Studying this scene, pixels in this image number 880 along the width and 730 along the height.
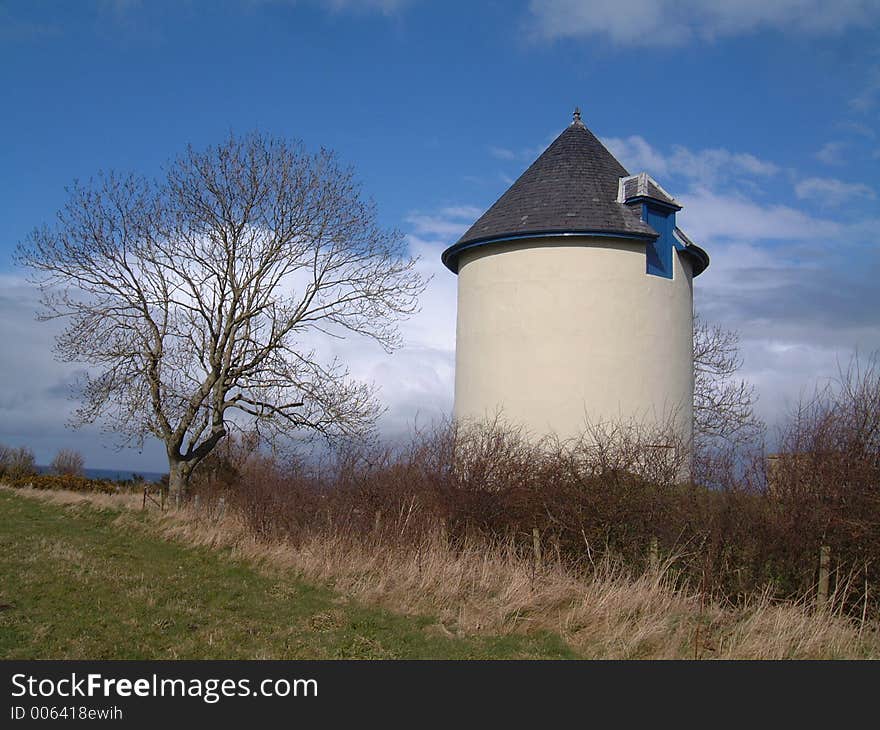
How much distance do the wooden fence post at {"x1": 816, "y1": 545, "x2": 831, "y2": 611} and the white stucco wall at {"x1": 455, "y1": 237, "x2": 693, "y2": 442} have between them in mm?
6922

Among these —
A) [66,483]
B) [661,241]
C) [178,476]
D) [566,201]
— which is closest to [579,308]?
[566,201]

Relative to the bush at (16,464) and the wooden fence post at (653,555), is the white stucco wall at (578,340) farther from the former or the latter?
the bush at (16,464)

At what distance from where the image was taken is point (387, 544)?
11227 mm

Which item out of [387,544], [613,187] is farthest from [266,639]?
[613,187]

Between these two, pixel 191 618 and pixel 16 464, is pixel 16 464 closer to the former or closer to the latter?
pixel 16 464

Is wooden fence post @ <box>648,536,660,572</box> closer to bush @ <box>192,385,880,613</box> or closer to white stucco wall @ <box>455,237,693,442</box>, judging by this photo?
bush @ <box>192,385,880,613</box>

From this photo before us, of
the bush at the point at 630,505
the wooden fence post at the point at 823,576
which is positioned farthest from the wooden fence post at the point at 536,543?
the wooden fence post at the point at 823,576

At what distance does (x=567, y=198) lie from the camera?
16.5m

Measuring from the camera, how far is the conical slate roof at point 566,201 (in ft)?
52.2

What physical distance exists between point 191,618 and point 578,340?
9.52 m

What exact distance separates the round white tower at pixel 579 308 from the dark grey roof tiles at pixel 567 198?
0.12ft

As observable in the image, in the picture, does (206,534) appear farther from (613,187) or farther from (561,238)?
(613,187)

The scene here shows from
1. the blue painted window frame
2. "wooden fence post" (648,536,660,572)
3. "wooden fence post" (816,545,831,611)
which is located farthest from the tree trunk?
"wooden fence post" (816,545,831,611)

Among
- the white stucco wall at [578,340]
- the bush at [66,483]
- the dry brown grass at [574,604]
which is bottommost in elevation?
the bush at [66,483]
